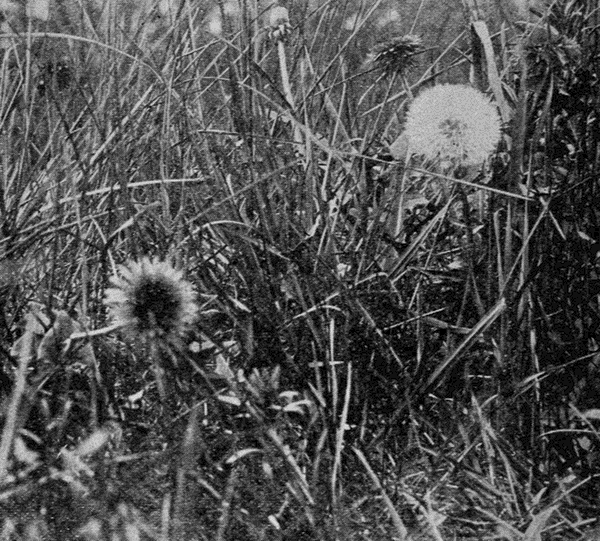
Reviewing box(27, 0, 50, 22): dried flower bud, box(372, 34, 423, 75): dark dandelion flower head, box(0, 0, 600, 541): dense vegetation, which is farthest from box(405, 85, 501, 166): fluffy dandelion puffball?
box(27, 0, 50, 22): dried flower bud

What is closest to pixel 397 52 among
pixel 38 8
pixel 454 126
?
pixel 454 126

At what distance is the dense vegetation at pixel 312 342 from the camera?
77 centimetres

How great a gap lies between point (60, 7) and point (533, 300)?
0.65m

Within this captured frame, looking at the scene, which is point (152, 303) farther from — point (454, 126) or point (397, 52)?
point (397, 52)

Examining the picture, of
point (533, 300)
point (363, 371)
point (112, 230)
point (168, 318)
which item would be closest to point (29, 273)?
point (112, 230)

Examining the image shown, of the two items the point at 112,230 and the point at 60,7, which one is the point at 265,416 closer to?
the point at 112,230

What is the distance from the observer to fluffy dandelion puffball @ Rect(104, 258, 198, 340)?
0.83 metres

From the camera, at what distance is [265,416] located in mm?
836

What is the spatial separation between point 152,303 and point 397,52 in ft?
1.75

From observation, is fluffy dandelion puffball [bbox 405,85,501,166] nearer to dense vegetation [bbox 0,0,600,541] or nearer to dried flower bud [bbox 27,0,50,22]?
dense vegetation [bbox 0,0,600,541]

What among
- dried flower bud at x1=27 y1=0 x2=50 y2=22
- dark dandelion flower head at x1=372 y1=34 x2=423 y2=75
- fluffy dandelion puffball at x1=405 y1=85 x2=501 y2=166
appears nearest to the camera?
fluffy dandelion puffball at x1=405 y1=85 x2=501 y2=166

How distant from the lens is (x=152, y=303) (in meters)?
0.84

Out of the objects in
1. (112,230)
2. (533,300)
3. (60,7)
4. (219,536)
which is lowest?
(219,536)

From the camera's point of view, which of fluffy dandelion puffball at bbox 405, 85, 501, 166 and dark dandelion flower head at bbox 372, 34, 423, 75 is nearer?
fluffy dandelion puffball at bbox 405, 85, 501, 166
